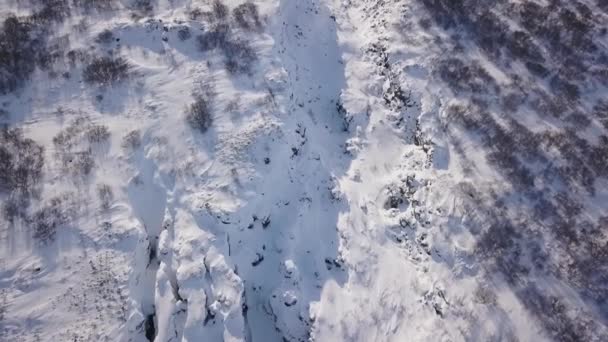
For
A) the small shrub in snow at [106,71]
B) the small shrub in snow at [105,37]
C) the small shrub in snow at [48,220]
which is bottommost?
the small shrub in snow at [48,220]

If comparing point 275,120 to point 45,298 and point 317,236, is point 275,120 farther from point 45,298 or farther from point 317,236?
point 45,298

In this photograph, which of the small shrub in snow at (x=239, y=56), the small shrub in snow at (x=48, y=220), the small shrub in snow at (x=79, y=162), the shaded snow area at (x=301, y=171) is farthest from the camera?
the small shrub in snow at (x=239, y=56)

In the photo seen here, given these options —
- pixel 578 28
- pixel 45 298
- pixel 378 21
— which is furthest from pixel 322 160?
pixel 578 28

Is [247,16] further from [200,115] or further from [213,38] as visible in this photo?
[200,115]

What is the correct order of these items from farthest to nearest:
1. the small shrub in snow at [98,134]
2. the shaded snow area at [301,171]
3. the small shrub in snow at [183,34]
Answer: the small shrub in snow at [183,34], the small shrub in snow at [98,134], the shaded snow area at [301,171]

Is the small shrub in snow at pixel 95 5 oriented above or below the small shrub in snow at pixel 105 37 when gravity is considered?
above

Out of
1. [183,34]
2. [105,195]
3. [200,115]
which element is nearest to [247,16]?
[183,34]

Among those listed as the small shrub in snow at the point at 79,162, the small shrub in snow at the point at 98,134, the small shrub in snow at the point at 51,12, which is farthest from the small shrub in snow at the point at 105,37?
the small shrub in snow at the point at 79,162

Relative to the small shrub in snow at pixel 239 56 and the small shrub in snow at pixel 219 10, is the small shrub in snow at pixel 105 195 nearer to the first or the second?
the small shrub in snow at pixel 239 56
